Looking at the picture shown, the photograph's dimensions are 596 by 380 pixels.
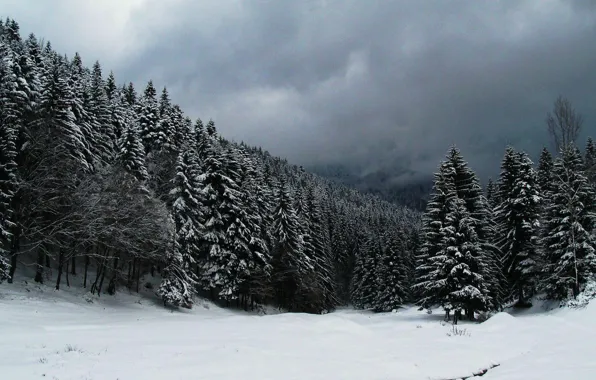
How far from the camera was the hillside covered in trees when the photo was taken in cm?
2206

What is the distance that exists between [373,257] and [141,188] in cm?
4446

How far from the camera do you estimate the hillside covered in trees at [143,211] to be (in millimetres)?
22062

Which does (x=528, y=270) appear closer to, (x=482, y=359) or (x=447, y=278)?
(x=447, y=278)

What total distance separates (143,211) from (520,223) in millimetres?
33968

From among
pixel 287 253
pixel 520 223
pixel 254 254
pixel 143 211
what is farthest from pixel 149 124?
pixel 520 223

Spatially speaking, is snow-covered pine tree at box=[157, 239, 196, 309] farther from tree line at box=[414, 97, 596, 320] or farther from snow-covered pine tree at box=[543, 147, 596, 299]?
snow-covered pine tree at box=[543, 147, 596, 299]

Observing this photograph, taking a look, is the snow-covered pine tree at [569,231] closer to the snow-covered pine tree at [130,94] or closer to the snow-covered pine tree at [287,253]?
the snow-covered pine tree at [287,253]

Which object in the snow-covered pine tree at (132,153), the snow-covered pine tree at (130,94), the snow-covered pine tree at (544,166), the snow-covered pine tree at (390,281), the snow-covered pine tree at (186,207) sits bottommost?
the snow-covered pine tree at (390,281)

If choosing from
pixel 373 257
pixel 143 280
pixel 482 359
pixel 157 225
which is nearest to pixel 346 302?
pixel 373 257

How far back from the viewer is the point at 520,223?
36281 mm

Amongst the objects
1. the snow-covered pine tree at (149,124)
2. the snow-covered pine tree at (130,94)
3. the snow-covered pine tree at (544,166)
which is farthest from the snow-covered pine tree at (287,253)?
the snow-covered pine tree at (130,94)

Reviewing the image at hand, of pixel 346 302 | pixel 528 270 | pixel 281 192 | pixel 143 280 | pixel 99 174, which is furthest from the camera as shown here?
pixel 346 302

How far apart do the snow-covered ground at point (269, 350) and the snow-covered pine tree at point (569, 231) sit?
439 inches

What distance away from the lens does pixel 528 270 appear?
34438mm
